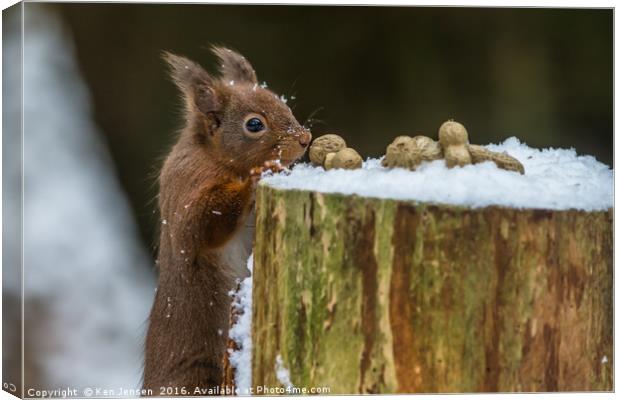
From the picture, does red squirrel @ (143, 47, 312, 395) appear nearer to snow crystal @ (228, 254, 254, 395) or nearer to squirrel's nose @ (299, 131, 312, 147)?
squirrel's nose @ (299, 131, 312, 147)

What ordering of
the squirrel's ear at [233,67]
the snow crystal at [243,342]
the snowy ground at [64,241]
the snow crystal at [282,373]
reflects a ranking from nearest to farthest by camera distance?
the snow crystal at [282,373] < the snow crystal at [243,342] < the snowy ground at [64,241] < the squirrel's ear at [233,67]

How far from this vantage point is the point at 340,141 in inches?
97.3

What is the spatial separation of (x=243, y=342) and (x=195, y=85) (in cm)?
77

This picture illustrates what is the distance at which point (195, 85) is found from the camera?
2787mm

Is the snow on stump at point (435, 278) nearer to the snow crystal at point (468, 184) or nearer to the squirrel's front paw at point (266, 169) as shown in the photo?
the snow crystal at point (468, 184)

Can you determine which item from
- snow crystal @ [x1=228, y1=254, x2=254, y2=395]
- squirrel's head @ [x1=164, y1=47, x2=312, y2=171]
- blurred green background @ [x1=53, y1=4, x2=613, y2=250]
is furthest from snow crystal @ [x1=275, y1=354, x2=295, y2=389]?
blurred green background @ [x1=53, y1=4, x2=613, y2=250]

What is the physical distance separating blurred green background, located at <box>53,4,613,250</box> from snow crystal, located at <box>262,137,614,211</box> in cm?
52

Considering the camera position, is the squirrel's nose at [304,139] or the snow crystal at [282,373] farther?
the squirrel's nose at [304,139]

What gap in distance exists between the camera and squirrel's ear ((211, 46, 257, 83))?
9.64 ft

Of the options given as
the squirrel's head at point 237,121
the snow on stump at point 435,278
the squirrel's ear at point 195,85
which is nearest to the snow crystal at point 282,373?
the snow on stump at point 435,278

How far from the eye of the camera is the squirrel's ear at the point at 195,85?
2.77 m

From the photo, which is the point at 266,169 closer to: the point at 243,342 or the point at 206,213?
the point at 206,213

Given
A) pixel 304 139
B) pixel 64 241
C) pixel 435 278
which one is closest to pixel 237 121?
pixel 304 139

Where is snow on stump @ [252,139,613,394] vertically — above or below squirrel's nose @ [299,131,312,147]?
below
